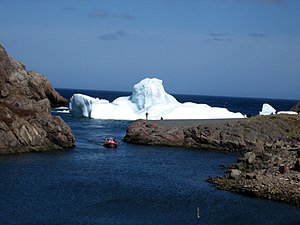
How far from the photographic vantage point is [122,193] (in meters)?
30.8

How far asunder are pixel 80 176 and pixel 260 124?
89.5 ft

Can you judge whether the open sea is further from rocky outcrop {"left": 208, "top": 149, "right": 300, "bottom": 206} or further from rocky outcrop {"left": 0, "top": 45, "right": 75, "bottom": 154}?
rocky outcrop {"left": 0, "top": 45, "right": 75, "bottom": 154}

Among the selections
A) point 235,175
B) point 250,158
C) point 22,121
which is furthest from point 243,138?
point 22,121

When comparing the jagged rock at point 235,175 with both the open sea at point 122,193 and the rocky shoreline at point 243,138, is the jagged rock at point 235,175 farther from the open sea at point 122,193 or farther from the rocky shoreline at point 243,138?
the open sea at point 122,193

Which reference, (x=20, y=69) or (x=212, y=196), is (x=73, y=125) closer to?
(x=20, y=69)

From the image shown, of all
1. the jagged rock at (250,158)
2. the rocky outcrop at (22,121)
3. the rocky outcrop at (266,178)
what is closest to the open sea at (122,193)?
the rocky outcrop at (266,178)

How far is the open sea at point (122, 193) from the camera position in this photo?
84.7 ft

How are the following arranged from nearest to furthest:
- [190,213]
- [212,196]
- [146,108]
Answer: [190,213] → [212,196] → [146,108]

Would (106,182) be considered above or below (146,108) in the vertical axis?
below

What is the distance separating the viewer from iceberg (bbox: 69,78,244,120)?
7575cm

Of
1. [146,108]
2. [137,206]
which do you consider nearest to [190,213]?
[137,206]

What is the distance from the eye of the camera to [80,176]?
3566cm

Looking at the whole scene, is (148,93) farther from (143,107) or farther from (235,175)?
(235,175)

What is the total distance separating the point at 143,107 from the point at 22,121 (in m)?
37.5
